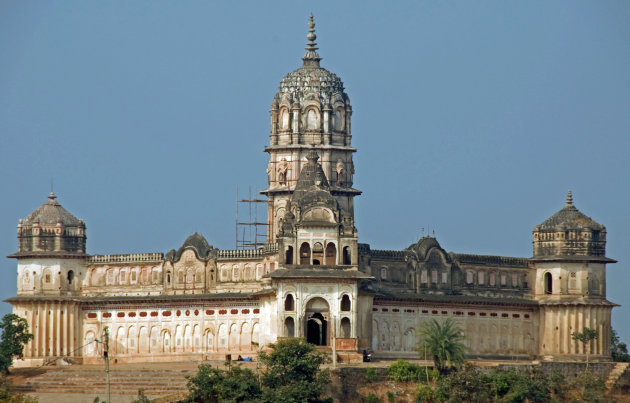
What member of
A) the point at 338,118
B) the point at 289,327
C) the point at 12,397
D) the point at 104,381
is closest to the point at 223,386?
the point at 104,381

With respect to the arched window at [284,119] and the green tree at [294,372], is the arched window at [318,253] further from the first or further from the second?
the arched window at [284,119]

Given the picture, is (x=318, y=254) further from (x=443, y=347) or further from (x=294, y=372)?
(x=294, y=372)

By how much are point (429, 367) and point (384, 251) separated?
1299 cm

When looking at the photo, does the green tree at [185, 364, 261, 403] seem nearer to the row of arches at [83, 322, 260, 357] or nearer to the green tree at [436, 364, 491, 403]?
the green tree at [436, 364, 491, 403]

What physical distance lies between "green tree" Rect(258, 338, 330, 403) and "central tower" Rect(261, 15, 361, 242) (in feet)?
66.0

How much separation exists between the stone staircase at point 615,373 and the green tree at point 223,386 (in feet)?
70.6

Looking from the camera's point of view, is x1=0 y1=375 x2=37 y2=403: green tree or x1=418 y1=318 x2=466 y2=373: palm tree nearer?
x1=0 y1=375 x2=37 y2=403: green tree

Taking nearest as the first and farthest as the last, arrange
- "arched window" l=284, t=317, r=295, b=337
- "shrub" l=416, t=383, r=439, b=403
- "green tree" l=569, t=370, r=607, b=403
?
"shrub" l=416, t=383, r=439, b=403 → "arched window" l=284, t=317, r=295, b=337 → "green tree" l=569, t=370, r=607, b=403

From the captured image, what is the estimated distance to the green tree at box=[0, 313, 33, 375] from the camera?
114m

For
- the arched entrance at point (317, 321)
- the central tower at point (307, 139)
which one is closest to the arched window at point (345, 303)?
the arched entrance at point (317, 321)

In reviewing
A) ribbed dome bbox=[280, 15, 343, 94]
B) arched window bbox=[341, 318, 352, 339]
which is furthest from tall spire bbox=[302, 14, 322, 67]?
arched window bbox=[341, 318, 352, 339]

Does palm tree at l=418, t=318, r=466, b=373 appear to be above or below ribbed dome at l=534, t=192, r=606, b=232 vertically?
below

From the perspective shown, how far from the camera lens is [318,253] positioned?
109125 mm

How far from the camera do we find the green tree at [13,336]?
11450 cm
